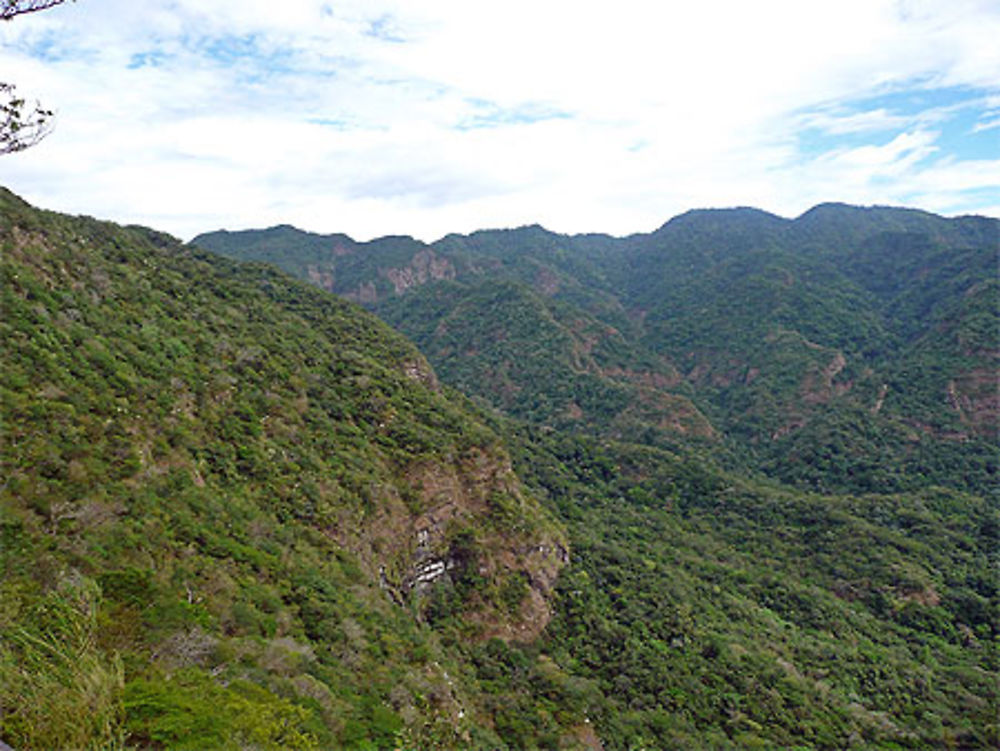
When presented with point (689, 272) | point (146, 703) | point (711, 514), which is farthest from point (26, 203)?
point (689, 272)

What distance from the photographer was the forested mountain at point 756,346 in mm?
84500

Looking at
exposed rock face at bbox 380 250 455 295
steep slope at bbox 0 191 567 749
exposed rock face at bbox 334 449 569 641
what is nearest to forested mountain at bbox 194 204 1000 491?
exposed rock face at bbox 380 250 455 295

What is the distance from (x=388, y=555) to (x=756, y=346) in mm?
119038

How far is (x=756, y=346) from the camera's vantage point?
12562 centimetres

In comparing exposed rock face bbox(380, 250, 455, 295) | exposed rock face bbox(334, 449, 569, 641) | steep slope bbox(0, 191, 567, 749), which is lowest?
Answer: exposed rock face bbox(334, 449, 569, 641)

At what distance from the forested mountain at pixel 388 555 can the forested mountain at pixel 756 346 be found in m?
2.22

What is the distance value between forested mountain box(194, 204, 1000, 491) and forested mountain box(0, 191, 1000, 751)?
2.22m

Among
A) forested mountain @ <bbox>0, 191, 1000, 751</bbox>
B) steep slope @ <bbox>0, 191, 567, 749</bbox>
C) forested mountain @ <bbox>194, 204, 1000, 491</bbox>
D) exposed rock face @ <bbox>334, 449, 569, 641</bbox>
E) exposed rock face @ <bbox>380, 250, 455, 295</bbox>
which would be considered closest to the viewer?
steep slope @ <bbox>0, 191, 567, 749</bbox>

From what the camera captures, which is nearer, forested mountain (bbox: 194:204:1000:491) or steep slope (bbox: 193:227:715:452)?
forested mountain (bbox: 194:204:1000:491)

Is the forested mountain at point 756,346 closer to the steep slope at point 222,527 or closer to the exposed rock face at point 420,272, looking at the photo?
the exposed rock face at point 420,272

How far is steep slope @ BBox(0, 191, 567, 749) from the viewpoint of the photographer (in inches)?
359

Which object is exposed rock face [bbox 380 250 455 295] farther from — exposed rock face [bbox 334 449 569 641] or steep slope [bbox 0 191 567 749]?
exposed rock face [bbox 334 449 569 641]

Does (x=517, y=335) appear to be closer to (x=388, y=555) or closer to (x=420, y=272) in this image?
(x=420, y=272)

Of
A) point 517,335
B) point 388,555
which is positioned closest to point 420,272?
point 517,335
